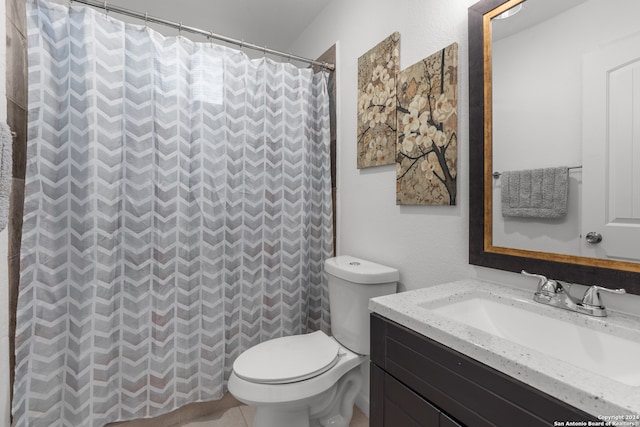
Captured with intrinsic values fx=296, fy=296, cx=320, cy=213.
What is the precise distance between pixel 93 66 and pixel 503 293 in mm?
1875

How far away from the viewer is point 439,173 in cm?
126

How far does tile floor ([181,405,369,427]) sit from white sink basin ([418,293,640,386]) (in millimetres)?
1032

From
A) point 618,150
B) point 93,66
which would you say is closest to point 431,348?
point 618,150

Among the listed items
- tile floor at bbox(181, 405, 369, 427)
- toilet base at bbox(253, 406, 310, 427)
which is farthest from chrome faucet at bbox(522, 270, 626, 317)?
tile floor at bbox(181, 405, 369, 427)

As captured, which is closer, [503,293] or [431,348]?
[431,348]

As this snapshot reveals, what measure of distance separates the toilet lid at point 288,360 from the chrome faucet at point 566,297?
0.86 metres

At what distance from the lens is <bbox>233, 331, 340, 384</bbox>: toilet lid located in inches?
47.5

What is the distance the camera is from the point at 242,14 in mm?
2131

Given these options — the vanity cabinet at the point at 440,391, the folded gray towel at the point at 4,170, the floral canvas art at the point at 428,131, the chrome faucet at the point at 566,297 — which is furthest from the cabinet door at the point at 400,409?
the folded gray towel at the point at 4,170

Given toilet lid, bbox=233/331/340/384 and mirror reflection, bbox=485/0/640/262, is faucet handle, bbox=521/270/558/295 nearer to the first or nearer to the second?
mirror reflection, bbox=485/0/640/262

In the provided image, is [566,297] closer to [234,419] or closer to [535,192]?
[535,192]

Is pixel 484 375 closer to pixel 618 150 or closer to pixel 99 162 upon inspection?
pixel 618 150

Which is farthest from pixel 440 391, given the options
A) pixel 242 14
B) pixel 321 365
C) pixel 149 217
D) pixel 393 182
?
pixel 242 14

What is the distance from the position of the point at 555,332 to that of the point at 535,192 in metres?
0.44
